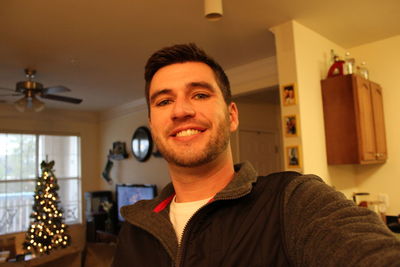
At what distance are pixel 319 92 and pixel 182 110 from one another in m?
2.20

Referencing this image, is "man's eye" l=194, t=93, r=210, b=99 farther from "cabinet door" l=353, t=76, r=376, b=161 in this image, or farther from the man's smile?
"cabinet door" l=353, t=76, r=376, b=161

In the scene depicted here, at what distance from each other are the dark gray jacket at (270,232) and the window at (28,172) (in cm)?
492

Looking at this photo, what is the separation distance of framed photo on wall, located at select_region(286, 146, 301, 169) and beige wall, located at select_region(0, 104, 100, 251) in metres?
4.14

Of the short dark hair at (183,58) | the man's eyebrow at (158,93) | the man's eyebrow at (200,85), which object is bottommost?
the man's eyebrow at (158,93)

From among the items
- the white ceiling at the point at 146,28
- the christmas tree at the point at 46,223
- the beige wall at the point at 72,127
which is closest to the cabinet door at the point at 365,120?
the white ceiling at the point at 146,28

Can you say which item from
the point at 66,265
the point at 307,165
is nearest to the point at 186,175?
the point at 307,165

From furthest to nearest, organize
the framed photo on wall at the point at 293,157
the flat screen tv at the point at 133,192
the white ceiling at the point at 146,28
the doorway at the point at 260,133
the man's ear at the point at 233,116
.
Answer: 1. the flat screen tv at the point at 133,192
2. the doorway at the point at 260,133
3. the framed photo on wall at the point at 293,157
4. the white ceiling at the point at 146,28
5. the man's ear at the point at 233,116

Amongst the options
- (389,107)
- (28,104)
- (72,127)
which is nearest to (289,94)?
(389,107)

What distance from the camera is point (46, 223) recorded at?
3.88 m

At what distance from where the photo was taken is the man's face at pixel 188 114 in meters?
0.87

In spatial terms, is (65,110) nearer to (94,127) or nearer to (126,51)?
(94,127)

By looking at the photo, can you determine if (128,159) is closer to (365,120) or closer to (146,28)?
(146,28)

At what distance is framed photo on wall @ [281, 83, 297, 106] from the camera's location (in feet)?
8.24

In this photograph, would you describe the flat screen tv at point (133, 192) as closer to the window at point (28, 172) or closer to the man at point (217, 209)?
the window at point (28, 172)
